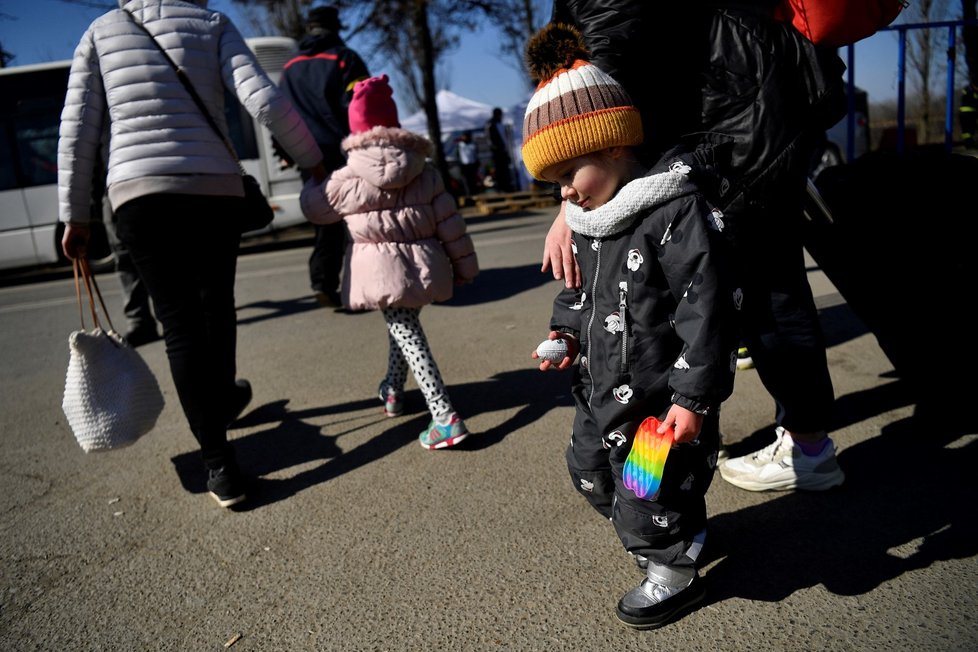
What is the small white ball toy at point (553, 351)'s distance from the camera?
2072mm

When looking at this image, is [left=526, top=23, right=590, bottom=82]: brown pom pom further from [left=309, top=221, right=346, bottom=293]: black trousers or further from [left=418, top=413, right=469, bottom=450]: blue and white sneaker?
[left=309, top=221, right=346, bottom=293]: black trousers

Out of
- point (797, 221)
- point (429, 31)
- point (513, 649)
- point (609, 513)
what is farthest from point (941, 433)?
point (429, 31)

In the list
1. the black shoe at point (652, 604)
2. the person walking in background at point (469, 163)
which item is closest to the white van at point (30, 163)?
the person walking in background at point (469, 163)

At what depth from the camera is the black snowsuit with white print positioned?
168 cm

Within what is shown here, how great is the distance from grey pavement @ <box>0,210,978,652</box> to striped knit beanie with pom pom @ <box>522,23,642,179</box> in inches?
47.6

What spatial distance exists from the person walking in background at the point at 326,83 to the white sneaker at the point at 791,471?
3.87 m

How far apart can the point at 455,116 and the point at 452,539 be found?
19765 millimetres

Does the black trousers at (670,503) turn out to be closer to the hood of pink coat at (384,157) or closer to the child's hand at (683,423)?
the child's hand at (683,423)

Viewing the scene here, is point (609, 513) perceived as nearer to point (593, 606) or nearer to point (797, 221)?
point (593, 606)

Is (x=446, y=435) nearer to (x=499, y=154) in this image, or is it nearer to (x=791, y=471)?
(x=791, y=471)

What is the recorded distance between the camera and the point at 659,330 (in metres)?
1.82

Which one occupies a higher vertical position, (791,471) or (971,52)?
(971,52)

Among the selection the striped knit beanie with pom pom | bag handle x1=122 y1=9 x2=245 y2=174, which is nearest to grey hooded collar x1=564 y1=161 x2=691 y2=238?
the striped knit beanie with pom pom

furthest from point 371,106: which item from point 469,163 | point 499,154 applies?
point 469,163
